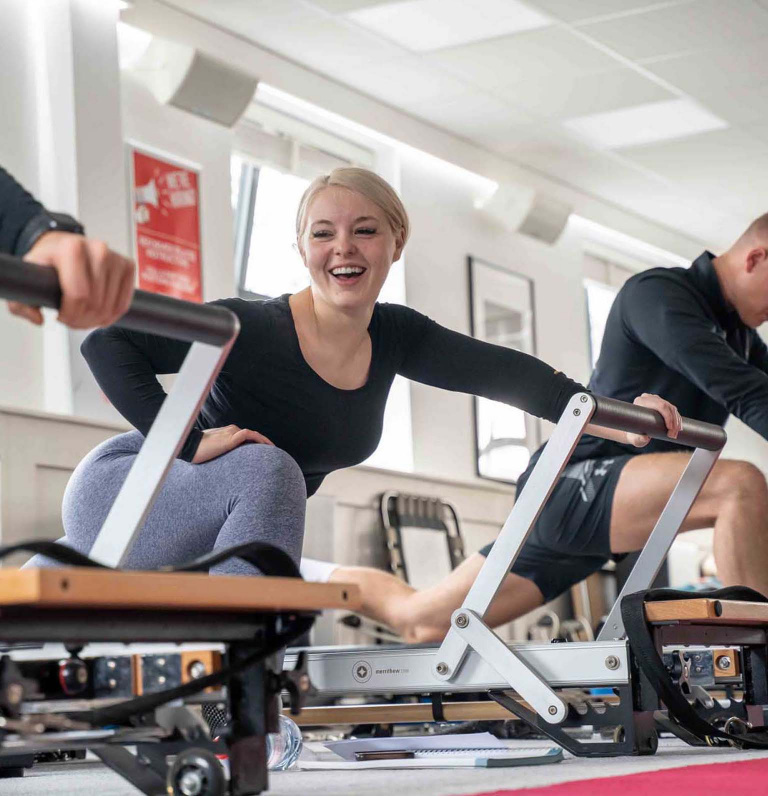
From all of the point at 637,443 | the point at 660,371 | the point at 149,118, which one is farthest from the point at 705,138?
the point at 637,443

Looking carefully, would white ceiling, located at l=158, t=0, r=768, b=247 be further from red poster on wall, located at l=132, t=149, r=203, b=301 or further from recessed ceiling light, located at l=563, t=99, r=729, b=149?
red poster on wall, located at l=132, t=149, r=203, b=301

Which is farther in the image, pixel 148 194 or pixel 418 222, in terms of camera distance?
pixel 418 222

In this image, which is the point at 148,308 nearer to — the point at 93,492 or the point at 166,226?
the point at 93,492

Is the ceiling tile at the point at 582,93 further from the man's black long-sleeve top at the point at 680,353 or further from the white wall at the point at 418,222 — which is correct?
the man's black long-sleeve top at the point at 680,353

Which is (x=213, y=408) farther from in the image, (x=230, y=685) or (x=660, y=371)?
(x=660, y=371)

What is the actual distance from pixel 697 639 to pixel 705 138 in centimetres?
544

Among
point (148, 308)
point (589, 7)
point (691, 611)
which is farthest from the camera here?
point (589, 7)

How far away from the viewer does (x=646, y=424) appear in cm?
245

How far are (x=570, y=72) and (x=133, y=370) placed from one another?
4.76 metres

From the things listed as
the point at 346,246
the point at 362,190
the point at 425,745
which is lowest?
the point at 425,745

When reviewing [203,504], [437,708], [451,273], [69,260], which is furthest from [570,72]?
[69,260]

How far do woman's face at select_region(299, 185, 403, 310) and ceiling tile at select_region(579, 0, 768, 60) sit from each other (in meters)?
3.69

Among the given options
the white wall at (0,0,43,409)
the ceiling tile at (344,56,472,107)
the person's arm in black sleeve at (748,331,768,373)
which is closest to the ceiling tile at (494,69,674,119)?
the ceiling tile at (344,56,472,107)

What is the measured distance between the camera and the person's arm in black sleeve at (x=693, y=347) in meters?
2.84
